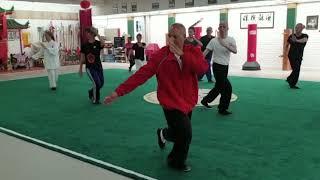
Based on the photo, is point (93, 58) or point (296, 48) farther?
point (296, 48)

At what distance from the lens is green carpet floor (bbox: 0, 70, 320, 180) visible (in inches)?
146

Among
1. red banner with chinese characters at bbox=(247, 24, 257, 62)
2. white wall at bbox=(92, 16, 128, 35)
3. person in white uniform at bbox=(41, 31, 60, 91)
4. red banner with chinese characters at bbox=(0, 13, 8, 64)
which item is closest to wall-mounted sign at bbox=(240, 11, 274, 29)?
red banner with chinese characters at bbox=(247, 24, 257, 62)

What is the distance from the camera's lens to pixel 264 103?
7055 mm

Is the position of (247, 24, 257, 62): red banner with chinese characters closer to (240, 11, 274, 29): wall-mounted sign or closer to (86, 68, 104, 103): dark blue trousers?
(240, 11, 274, 29): wall-mounted sign

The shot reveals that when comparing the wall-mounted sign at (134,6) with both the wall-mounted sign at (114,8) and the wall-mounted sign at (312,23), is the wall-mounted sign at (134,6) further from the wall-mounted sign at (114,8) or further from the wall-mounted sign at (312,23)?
the wall-mounted sign at (312,23)

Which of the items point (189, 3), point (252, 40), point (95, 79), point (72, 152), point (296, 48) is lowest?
point (72, 152)

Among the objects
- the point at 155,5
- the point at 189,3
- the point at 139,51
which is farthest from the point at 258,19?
the point at 139,51

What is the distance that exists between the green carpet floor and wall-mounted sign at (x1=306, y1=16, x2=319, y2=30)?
478cm

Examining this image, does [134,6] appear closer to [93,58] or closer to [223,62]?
[93,58]

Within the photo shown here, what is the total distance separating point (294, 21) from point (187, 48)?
35.5 feet

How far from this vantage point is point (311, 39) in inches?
506

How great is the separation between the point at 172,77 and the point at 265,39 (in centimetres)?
1136

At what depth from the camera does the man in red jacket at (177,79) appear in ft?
11.3

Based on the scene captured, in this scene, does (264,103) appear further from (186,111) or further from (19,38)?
(19,38)
